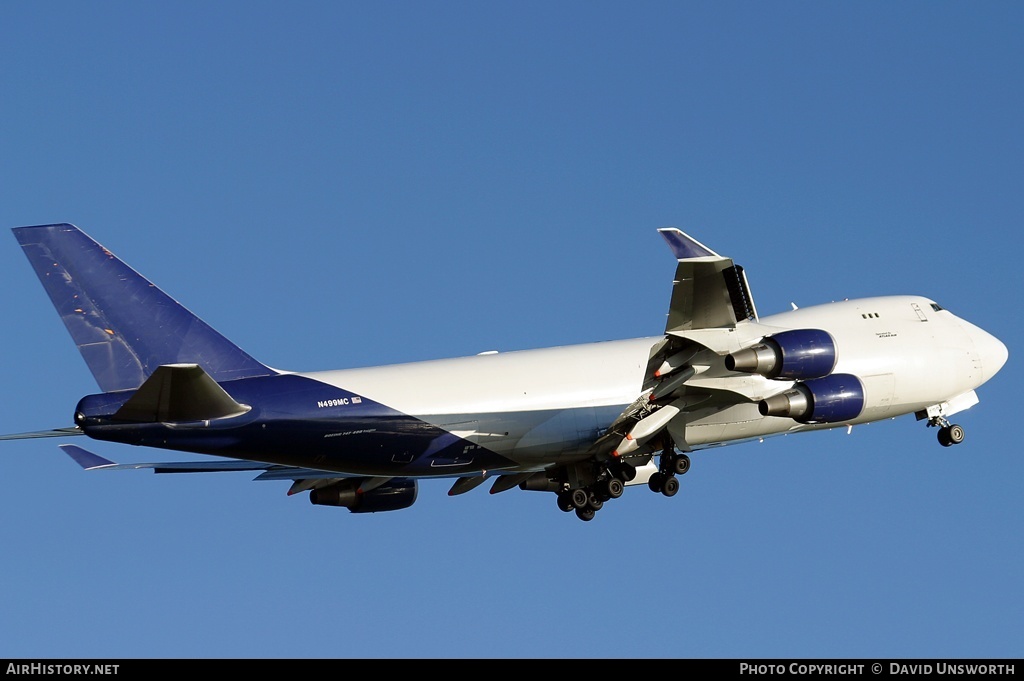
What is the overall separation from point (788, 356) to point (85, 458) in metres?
16.2

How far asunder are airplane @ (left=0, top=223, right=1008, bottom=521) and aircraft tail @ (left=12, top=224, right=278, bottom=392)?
0.03 metres

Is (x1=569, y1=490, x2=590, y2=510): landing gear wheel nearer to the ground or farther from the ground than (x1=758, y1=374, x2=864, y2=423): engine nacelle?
nearer to the ground

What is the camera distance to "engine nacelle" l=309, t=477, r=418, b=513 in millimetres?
37781

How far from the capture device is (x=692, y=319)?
3222 centimetres

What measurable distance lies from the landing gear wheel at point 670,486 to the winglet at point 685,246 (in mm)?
7855

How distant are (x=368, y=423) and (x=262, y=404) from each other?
2.54 meters

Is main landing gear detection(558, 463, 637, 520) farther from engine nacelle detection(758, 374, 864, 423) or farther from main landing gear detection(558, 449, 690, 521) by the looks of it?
engine nacelle detection(758, 374, 864, 423)

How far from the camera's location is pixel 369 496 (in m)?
38.2

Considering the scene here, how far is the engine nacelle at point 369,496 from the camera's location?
37781 millimetres

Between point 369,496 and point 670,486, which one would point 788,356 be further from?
point 369,496

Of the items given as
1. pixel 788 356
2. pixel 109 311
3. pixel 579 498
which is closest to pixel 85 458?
pixel 109 311

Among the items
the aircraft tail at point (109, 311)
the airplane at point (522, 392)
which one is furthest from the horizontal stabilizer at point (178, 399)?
the aircraft tail at point (109, 311)

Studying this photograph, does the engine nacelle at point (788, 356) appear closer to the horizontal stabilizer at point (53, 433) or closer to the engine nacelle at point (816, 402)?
the engine nacelle at point (816, 402)

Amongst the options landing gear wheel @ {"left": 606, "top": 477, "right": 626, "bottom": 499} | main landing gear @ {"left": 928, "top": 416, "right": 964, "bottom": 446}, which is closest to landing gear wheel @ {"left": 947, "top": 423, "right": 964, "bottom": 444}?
main landing gear @ {"left": 928, "top": 416, "right": 964, "bottom": 446}
